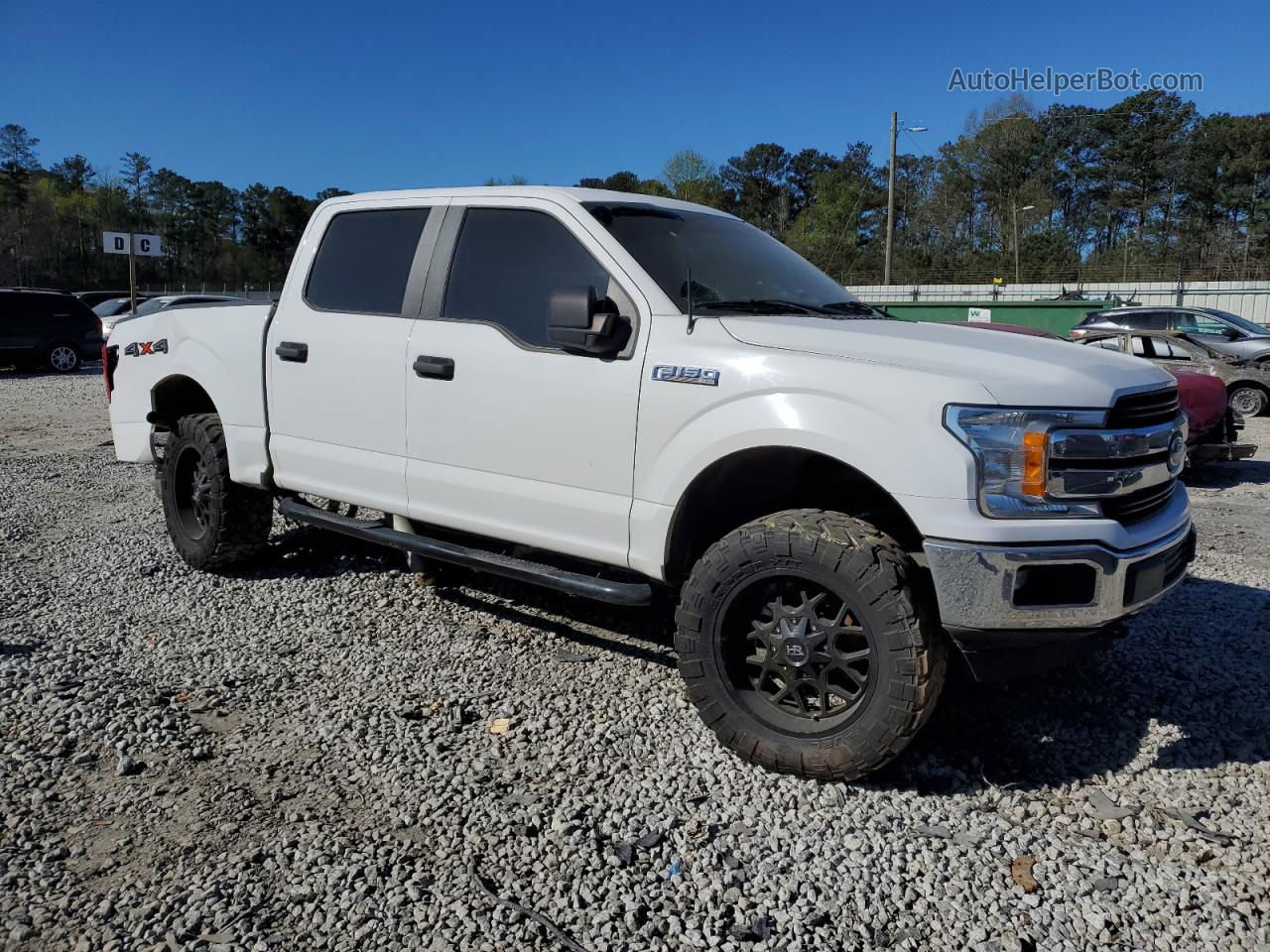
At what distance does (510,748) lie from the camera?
3438 mm

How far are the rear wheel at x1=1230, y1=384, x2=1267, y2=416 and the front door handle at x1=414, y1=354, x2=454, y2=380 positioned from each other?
14.1m

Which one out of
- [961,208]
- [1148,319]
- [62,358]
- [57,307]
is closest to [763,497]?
[1148,319]

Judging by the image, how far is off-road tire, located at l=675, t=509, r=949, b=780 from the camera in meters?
2.96

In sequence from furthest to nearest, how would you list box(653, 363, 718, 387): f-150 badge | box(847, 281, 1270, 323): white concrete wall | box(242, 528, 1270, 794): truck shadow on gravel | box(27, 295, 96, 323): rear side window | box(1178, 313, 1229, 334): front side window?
1. box(847, 281, 1270, 323): white concrete wall
2. box(27, 295, 96, 323): rear side window
3. box(1178, 313, 1229, 334): front side window
4. box(242, 528, 1270, 794): truck shadow on gravel
5. box(653, 363, 718, 387): f-150 badge

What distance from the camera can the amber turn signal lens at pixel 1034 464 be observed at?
281 cm

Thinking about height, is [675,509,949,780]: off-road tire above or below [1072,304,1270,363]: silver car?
below

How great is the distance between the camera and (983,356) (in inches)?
120

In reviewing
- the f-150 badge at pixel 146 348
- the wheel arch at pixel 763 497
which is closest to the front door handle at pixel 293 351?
the f-150 badge at pixel 146 348

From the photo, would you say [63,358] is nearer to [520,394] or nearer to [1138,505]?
[520,394]

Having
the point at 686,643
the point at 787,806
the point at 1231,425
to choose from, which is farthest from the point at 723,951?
the point at 1231,425

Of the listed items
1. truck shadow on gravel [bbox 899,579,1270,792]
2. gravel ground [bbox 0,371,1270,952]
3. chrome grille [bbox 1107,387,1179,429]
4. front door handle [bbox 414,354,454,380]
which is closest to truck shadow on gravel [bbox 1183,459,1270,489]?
gravel ground [bbox 0,371,1270,952]

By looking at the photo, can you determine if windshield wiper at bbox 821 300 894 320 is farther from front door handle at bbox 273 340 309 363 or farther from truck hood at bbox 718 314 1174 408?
front door handle at bbox 273 340 309 363

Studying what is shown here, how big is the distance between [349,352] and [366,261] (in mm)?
519

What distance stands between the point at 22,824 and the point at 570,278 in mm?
2640
